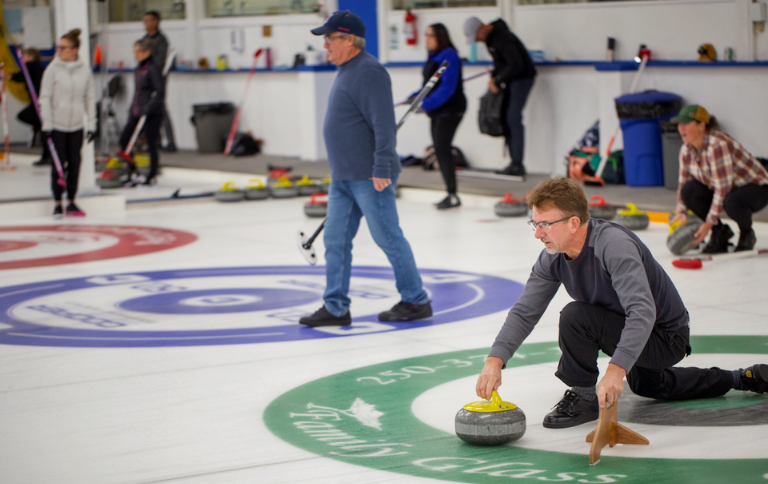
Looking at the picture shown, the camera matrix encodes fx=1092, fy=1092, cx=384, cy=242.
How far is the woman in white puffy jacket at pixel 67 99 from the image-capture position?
11672 mm

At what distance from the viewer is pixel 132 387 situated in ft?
→ 17.9

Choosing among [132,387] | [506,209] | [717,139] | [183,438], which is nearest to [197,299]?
[132,387]

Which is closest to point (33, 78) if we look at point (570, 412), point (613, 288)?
point (570, 412)

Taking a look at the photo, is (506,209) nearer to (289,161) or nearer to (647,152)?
(647,152)

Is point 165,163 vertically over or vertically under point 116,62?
under

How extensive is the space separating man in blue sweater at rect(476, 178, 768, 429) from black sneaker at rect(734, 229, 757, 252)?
177 inches

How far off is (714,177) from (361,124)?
3136mm

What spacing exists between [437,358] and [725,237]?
393cm

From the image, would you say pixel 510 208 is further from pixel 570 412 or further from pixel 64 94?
pixel 570 412

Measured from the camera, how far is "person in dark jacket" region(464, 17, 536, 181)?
13.6m

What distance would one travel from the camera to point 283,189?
14133 mm

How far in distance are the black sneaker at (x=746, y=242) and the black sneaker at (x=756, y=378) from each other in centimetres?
428

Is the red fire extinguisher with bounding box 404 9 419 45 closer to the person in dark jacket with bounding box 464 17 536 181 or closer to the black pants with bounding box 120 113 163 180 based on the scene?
the person in dark jacket with bounding box 464 17 536 181

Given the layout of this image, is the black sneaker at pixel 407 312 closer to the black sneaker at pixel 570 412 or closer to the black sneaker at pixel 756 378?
the black sneaker at pixel 570 412
